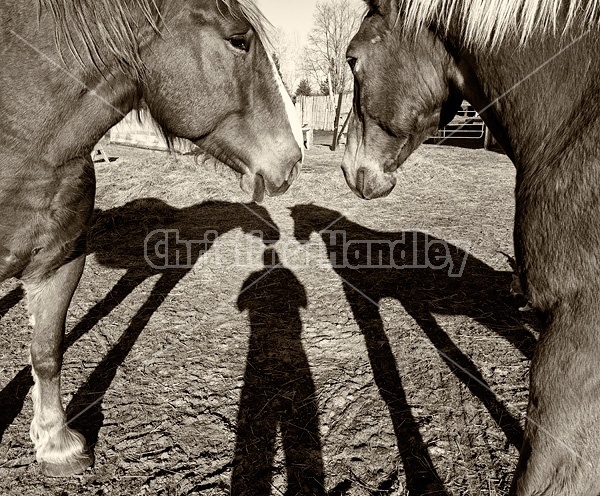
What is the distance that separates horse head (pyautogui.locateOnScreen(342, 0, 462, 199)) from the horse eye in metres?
0.43

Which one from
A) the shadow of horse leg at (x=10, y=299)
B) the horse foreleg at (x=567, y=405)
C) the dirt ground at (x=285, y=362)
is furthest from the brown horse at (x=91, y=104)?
the shadow of horse leg at (x=10, y=299)

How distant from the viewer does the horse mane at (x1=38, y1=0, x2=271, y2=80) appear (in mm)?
1640

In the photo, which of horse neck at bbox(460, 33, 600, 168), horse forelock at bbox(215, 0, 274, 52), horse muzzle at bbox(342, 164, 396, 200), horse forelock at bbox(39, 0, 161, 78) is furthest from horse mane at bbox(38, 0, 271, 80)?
horse neck at bbox(460, 33, 600, 168)

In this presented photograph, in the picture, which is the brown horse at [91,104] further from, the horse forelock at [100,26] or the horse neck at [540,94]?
the horse neck at [540,94]

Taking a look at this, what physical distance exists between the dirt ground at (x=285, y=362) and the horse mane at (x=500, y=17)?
4.16 feet

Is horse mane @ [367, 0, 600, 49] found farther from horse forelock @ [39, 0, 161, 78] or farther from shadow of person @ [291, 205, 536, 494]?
shadow of person @ [291, 205, 536, 494]

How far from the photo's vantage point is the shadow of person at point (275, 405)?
7.05 ft

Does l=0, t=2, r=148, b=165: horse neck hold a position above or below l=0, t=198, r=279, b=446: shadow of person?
above

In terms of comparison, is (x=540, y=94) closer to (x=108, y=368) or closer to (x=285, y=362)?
(x=285, y=362)

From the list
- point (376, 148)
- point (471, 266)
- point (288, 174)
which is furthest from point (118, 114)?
point (471, 266)

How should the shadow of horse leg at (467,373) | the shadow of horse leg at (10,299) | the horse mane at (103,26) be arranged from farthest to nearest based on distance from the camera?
the shadow of horse leg at (10,299)
the shadow of horse leg at (467,373)
the horse mane at (103,26)

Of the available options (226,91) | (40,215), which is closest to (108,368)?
(40,215)

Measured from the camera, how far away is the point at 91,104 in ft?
5.82

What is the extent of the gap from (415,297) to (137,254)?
3.02 metres
